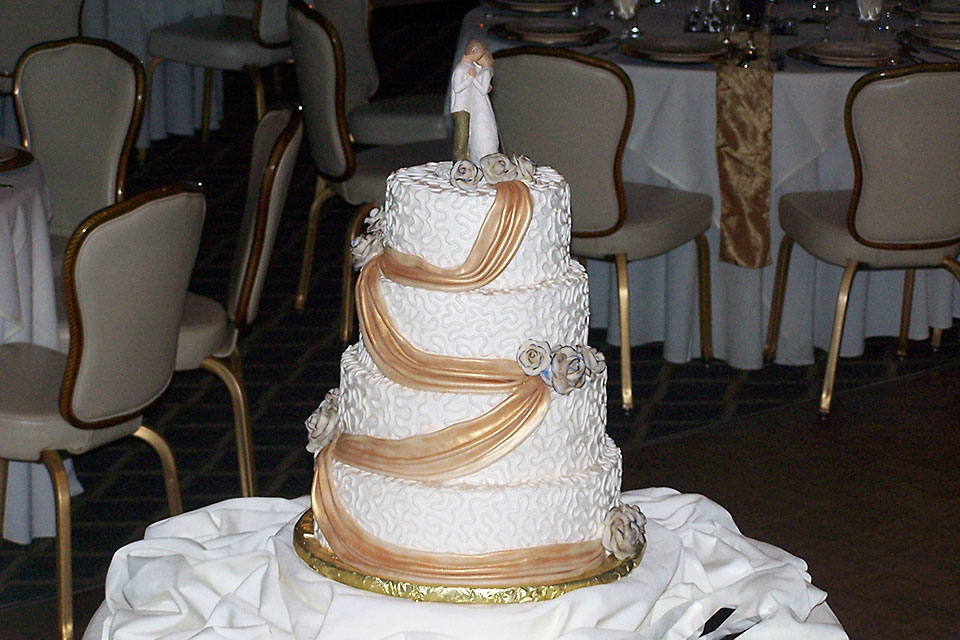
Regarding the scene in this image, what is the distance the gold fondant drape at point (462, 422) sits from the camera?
184cm

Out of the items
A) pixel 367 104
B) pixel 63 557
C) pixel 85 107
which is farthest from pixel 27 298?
pixel 367 104

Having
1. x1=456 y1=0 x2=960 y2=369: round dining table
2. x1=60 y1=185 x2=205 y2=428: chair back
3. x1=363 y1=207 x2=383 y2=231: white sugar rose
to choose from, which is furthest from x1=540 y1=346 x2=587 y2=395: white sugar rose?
x1=456 y1=0 x2=960 y2=369: round dining table

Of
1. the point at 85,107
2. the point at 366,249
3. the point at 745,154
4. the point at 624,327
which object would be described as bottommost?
the point at 624,327

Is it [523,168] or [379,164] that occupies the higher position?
[523,168]

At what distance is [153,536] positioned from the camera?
2.24 m

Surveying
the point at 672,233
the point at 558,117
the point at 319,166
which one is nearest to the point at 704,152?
the point at 672,233

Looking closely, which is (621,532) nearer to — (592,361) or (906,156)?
(592,361)

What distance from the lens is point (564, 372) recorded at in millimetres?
1837

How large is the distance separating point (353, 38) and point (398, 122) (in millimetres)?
421

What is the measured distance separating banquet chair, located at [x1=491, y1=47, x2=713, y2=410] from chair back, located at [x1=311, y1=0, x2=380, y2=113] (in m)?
1.35

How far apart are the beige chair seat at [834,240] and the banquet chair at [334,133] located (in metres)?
1.23

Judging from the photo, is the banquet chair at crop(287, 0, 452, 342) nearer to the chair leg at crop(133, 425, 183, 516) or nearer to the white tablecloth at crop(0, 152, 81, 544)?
the white tablecloth at crop(0, 152, 81, 544)

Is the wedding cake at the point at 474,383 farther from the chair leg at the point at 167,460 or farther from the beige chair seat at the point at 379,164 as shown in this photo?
the beige chair seat at the point at 379,164

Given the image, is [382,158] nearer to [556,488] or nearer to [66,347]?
[66,347]
